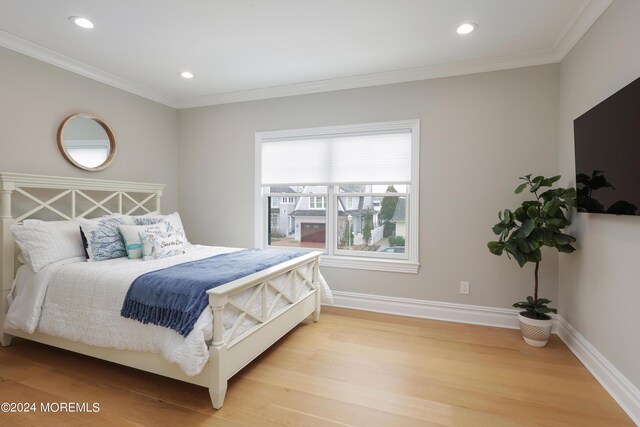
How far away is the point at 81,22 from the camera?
246 cm

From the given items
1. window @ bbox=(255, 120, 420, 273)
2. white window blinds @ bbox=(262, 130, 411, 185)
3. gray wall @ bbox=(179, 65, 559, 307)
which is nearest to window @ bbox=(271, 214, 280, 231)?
window @ bbox=(255, 120, 420, 273)

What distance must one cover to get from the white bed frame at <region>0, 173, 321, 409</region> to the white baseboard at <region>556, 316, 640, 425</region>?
7.07 feet

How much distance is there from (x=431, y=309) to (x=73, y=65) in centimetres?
431

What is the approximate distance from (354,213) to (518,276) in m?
1.72

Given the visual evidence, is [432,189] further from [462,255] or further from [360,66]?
[360,66]

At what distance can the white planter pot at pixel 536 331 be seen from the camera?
2.62 metres

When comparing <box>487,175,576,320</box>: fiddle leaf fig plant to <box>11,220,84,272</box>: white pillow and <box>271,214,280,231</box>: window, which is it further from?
<box>11,220,84,272</box>: white pillow

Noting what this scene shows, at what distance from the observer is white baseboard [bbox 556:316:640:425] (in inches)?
70.8

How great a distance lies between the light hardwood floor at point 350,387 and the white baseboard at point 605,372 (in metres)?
0.05

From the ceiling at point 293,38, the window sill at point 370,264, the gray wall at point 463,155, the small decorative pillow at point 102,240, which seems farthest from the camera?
the window sill at point 370,264

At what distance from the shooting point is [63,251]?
2.59 metres

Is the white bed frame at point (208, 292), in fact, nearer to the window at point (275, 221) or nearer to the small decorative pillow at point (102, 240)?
the small decorative pillow at point (102, 240)

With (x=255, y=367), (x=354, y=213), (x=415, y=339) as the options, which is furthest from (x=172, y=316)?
(x=354, y=213)

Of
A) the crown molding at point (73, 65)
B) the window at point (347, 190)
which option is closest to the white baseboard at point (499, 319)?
the window at point (347, 190)
